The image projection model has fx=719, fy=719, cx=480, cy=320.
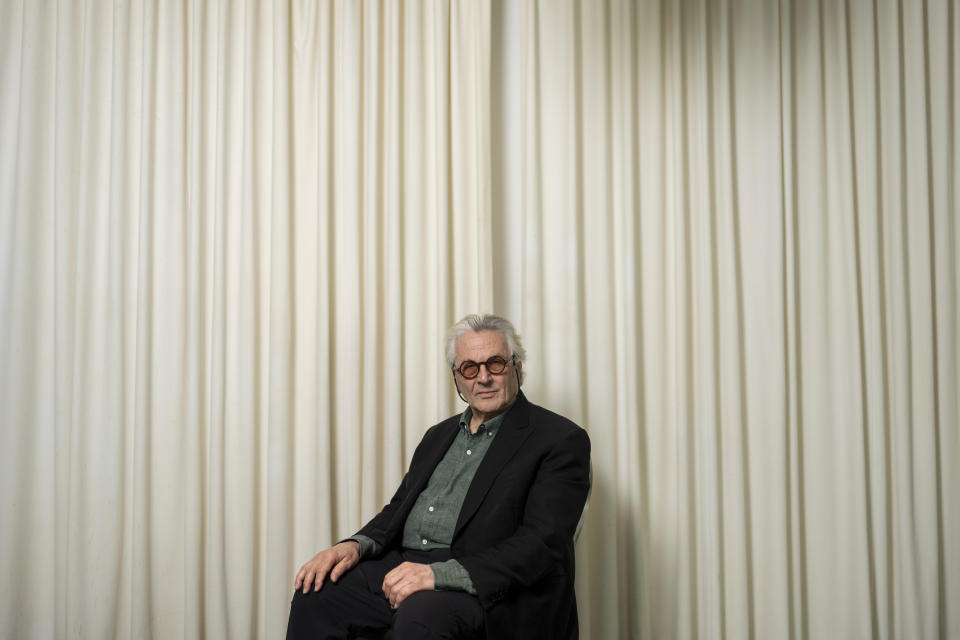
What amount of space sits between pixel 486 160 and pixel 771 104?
3.50 feet

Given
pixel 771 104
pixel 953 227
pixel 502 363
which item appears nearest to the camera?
pixel 502 363

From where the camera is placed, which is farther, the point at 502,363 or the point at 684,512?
the point at 684,512

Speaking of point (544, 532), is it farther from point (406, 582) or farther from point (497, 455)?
point (406, 582)

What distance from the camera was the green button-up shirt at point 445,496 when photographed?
2127 millimetres

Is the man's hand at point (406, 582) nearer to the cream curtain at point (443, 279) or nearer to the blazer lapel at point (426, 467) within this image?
the blazer lapel at point (426, 467)

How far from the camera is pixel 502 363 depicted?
2.21 meters

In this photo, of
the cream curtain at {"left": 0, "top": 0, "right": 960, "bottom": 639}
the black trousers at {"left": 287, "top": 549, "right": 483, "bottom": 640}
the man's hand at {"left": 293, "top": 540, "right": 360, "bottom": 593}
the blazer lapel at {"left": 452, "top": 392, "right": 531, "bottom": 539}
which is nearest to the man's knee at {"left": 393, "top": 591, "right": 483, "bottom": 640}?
the black trousers at {"left": 287, "top": 549, "right": 483, "bottom": 640}

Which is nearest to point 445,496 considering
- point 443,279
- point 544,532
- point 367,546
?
point 367,546

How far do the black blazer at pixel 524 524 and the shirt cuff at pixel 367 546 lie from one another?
0.02 meters

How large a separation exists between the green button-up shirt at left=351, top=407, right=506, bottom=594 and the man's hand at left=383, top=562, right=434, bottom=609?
0.84 ft

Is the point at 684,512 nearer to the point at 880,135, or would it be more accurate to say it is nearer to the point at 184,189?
the point at 880,135

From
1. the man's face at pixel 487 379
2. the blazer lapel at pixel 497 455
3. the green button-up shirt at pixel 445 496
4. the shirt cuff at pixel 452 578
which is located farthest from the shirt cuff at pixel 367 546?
the man's face at pixel 487 379

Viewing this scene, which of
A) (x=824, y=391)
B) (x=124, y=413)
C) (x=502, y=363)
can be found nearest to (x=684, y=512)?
(x=824, y=391)

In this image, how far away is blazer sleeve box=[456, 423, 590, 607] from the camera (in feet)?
5.99
